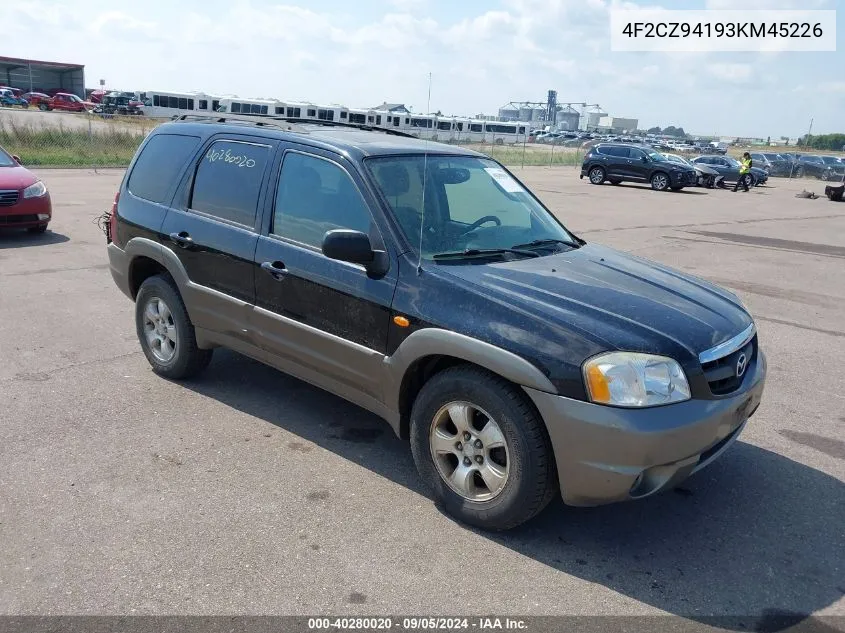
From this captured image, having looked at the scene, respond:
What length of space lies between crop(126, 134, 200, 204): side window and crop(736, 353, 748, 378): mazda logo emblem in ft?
12.4

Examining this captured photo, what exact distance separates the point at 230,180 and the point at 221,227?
1.07ft

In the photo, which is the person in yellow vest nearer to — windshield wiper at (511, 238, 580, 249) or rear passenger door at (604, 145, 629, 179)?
rear passenger door at (604, 145, 629, 179)

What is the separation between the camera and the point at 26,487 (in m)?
3.89

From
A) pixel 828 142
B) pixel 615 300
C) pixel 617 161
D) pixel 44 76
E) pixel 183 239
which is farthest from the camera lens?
pixel 828 142

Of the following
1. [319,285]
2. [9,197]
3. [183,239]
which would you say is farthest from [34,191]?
[319,285]

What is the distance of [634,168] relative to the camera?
99.0 feet

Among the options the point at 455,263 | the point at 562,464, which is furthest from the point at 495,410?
the point at 455,263

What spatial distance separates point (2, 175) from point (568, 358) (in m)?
10.4

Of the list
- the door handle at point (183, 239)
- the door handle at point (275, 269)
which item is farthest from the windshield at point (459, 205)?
the door handle at point (183, 239)

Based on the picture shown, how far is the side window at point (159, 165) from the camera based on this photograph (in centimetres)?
529

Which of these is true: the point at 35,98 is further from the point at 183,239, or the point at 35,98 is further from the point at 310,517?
the point at 310,517

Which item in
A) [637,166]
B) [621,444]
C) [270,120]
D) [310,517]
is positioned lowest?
[310,517]

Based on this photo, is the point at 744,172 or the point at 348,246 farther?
the point at 744,172

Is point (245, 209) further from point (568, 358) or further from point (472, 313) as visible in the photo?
point (568, 358)
